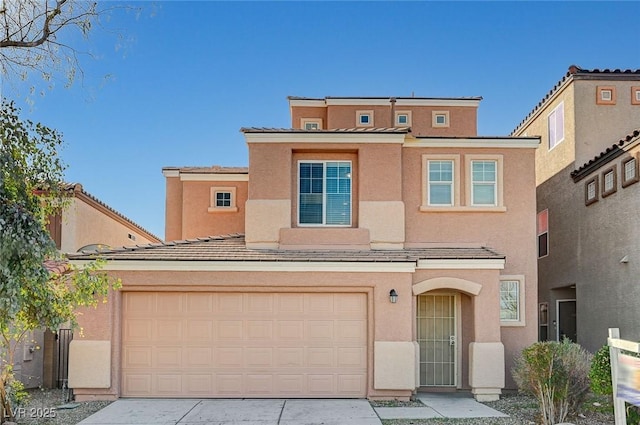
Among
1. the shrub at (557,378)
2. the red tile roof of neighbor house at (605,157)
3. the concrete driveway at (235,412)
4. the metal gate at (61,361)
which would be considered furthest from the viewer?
the metal gate at (61,361)

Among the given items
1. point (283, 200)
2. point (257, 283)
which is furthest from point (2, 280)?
point (283, 200)

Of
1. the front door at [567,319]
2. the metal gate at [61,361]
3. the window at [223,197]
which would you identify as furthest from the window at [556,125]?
the metal gate at [61,361]

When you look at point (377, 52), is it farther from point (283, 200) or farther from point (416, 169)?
point (283, 200)

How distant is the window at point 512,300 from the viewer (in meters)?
14.2

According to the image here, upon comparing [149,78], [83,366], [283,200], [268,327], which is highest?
[149,78]

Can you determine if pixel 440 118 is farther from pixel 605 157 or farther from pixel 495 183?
pixel 605 157

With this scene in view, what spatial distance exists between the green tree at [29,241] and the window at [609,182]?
12612 mm

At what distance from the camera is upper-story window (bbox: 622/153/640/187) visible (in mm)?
14039

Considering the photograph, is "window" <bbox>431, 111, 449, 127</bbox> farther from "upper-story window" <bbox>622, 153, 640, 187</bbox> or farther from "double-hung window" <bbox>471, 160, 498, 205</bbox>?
"upper-story window" <bbox>622, 153, 640, 187</bbox>

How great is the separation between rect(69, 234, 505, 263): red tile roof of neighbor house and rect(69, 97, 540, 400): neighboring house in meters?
0.05

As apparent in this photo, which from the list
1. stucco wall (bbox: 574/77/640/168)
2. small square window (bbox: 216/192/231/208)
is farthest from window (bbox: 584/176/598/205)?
small square window (bbox: 216/192/231/208)

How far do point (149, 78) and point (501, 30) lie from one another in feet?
35.0

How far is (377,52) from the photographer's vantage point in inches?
664

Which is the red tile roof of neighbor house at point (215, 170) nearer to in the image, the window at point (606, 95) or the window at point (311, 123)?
the window at point (311, 123)
